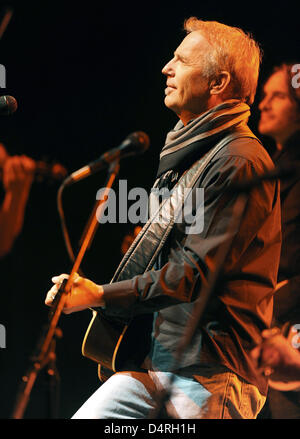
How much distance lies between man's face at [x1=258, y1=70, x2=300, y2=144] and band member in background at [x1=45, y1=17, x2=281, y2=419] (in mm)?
712

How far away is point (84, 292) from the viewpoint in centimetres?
188

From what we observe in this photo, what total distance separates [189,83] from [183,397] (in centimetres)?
125

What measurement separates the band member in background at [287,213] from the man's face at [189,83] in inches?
20.8

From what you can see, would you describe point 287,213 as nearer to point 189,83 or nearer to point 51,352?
point 189,83

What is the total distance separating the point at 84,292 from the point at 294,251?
116 centimetres

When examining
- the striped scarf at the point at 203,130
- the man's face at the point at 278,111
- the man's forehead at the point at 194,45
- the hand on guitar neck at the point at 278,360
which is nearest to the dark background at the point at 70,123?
the man's face at the point at 278,111

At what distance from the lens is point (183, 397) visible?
1861 millimetres

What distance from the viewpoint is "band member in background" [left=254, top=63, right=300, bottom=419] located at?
2.57 meters

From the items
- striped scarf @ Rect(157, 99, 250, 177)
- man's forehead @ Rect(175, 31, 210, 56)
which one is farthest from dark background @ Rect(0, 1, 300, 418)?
striped scarf @ Rect(157, 99, 250, 177)

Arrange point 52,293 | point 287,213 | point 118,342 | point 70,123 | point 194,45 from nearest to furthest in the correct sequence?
point 52,293 < point 118,342 < point 194,45 < point 287,213 < point 70,123

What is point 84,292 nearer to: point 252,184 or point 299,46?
point 252,184

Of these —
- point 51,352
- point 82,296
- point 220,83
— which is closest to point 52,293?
point 82,296

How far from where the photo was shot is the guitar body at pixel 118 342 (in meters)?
2.08

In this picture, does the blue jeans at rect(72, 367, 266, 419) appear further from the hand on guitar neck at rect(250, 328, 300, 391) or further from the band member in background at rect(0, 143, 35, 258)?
the band member in background at rect(0, 143, 35, 258)
